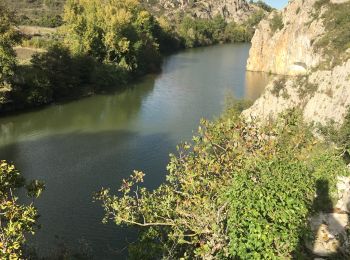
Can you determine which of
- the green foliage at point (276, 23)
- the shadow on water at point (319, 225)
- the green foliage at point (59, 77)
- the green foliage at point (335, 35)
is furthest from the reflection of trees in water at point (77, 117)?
the green foliage at point (276, 23)

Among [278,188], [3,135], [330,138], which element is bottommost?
[3,135]

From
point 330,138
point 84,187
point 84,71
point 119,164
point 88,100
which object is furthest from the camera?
point 84,71

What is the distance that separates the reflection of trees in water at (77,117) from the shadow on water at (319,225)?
27335 mm

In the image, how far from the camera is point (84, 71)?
54156 millimetres

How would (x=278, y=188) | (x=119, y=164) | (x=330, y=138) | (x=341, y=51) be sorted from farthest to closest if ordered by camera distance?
(x=341, y=51), (x=119, y=164), (x=330, y=138), (x=278, y=188)

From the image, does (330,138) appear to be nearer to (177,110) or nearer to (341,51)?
(341,51)

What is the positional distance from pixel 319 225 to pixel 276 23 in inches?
2468

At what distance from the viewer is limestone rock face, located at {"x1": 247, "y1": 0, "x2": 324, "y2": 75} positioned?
58.1 meters

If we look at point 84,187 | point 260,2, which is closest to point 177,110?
point 84,187

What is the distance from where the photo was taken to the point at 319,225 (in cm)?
1317

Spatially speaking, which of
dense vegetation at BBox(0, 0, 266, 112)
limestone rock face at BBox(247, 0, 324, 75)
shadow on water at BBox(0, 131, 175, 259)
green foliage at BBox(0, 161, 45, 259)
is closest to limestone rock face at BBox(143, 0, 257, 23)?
dense vegetation at BBox(0, 0, 266, 112)

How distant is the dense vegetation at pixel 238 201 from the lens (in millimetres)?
9367

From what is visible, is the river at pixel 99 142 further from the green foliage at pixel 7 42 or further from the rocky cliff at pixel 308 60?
the rocky cliff at pixel 308 60

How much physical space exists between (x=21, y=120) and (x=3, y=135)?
447cm
